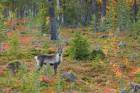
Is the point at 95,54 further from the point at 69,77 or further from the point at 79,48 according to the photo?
the point at 69,77

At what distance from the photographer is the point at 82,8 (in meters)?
57.3

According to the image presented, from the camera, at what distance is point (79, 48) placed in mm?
23500

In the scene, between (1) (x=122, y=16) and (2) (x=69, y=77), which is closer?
(2) (x=69, y=77)

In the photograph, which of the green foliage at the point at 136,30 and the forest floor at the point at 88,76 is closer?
the forest floor at the point at 88,76

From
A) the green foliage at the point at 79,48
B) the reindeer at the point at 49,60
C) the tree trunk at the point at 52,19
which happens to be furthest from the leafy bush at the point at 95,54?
the tree trunk at the point at 52,19

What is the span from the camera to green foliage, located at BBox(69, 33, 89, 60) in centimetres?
2309

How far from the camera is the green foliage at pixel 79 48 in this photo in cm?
A: 2309

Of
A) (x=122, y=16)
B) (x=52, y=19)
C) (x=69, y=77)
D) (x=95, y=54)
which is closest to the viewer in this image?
(x=69, y=77)

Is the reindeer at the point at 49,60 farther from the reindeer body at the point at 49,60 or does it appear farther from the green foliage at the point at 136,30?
the green foliage at the point at 136,30

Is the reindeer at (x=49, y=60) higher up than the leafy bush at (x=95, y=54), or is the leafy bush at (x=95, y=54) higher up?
the reindeer at (x=49, y=60)

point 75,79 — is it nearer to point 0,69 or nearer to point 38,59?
point 38,59

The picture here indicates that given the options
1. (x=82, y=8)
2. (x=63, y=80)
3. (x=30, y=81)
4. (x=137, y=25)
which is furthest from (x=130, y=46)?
(x=82, y=8)

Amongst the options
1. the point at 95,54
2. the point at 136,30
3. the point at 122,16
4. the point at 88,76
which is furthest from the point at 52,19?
the point at 88,76

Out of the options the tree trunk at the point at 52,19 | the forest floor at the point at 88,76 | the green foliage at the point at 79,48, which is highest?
the tree trunk at the point at 52,19
